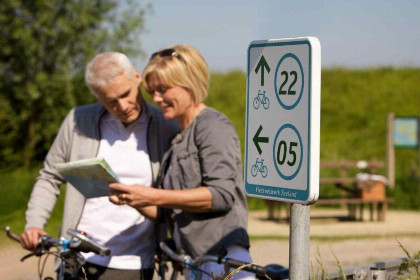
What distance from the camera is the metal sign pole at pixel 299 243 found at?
231cm

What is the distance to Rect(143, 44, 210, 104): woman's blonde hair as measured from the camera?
3678 mm

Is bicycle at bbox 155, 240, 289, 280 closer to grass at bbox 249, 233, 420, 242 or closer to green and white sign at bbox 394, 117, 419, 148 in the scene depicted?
grass at bbox 249, 233, 420, 242

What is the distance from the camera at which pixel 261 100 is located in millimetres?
2420

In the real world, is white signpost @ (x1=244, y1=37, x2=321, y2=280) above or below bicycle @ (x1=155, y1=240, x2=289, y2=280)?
above

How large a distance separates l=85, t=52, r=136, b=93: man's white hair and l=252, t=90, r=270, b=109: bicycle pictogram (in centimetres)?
153

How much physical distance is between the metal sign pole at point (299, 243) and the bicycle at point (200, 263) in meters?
0.72

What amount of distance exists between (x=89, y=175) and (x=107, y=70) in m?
0.60

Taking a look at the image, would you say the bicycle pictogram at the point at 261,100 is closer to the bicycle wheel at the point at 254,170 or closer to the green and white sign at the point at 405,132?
the bicycle wheel at the point at 254,170

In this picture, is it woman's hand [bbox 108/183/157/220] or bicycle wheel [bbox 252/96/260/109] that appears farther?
woman's hand [bbox 108/183/157/220]

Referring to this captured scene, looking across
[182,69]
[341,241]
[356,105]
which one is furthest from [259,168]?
[356,105]

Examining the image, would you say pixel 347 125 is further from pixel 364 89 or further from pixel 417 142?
pixel 417 142

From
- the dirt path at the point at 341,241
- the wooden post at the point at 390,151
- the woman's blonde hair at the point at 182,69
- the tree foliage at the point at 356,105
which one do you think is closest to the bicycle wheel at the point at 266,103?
the woman's blonde hair at the point at 182,69

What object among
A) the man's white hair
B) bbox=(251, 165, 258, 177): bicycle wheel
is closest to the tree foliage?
the man's white hair

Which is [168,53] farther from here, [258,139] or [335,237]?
[335,237]
